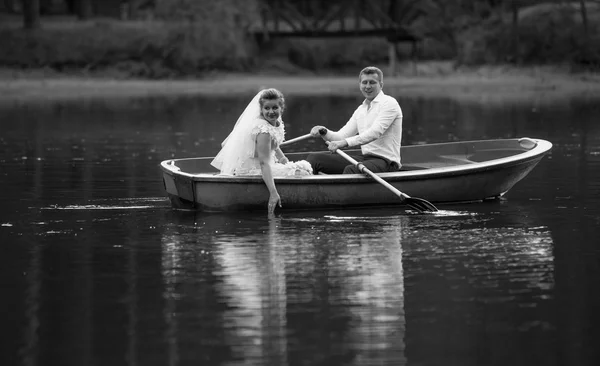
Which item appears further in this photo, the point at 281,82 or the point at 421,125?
the point at 281,82

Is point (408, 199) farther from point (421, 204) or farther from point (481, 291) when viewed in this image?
point (481, 291)

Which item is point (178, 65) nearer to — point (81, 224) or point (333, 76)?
point (333, 76)

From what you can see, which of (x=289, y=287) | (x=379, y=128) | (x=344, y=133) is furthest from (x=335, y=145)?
(x=289, y=287)

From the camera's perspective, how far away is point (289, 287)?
9.23m

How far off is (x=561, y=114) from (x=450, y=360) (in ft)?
74.6

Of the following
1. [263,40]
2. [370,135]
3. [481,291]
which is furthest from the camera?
[263,40]

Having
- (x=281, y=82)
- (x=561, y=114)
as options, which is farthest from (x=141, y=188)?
(x=281, y=82)

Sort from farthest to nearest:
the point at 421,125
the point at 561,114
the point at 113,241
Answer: the point at 561,114 → the point at 421,125 → the point at 113,241

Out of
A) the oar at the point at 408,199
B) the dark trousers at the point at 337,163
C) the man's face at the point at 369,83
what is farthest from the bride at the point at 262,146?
the man's face at the point at 369,83

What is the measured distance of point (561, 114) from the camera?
96.0 ft

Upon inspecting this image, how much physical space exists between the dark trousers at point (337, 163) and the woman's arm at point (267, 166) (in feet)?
3.50

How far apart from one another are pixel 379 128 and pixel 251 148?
133 cm

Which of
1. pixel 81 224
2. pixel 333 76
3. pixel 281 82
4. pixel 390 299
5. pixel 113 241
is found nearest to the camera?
pixel 390 299

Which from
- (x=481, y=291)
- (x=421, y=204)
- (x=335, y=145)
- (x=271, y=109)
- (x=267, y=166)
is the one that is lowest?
(x=481, y=291)
